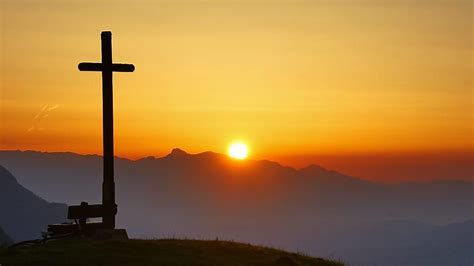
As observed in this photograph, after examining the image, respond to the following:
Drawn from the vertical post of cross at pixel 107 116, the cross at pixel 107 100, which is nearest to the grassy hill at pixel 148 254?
the vertical post of cross at pixel 107 116

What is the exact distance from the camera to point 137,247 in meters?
24.9

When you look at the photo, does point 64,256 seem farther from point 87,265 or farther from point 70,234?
point 70,234

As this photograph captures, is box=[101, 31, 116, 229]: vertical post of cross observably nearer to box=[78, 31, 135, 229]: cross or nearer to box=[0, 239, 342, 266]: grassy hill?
box=[78, 31, 135, 229]: cross

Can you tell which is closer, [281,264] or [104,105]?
[281,264]

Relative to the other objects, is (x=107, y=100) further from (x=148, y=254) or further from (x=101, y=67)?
(x=148, y=254)

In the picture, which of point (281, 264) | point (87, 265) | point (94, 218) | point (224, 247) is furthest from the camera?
point (94, 218)

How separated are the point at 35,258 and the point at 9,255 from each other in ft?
5.28

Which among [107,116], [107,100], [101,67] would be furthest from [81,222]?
[101,67]

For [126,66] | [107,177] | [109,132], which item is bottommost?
[107,177]

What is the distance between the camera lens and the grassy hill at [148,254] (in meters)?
22.7

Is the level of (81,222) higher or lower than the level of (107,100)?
lower

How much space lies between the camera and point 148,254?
24.0 m

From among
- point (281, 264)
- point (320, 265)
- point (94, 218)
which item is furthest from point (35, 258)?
point (320, 265)

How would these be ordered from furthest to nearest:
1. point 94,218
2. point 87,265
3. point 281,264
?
point 94,218
point 281,264
point 87,265
